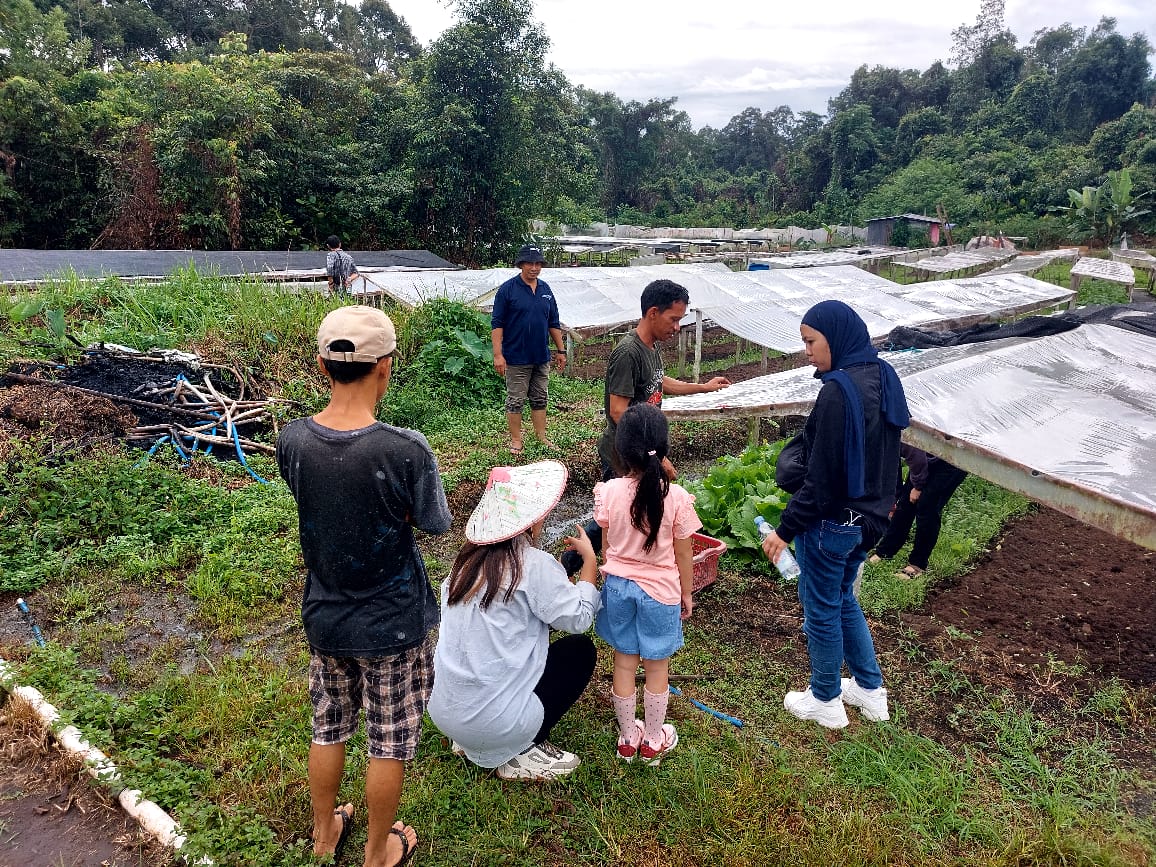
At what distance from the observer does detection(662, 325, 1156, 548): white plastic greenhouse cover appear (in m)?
2.92

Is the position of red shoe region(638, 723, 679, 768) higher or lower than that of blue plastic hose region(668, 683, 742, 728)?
higher

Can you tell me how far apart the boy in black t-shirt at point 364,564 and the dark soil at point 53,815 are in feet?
2.42

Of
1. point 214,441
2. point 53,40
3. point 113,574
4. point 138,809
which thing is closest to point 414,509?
point 138,809

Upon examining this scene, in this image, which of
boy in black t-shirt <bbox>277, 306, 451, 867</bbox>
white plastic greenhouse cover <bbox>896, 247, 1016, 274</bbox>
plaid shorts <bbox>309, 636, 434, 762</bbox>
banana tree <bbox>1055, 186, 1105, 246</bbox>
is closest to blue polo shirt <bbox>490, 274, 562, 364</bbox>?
boy in black t-shirt <bbox>277, 306, 451, 867</bbox>

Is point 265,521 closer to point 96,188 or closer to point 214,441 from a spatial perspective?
point 214,441

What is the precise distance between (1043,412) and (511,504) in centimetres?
302

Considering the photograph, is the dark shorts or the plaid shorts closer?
the plaid shorts

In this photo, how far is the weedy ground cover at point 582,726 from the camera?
249 centimetres

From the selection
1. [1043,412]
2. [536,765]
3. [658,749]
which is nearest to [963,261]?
[1043,412]

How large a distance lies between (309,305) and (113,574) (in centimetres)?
470

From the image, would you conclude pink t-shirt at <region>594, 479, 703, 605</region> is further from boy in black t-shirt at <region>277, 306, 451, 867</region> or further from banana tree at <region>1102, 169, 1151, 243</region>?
banana tree at <region>1102, 169, 1151, 243</region>

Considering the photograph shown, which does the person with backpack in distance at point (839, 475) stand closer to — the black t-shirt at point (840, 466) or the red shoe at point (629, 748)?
the black t-shirt at point (840, 466)

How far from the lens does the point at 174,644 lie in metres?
3.75

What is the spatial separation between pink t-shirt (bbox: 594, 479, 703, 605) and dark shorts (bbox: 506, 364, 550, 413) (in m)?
3.58
